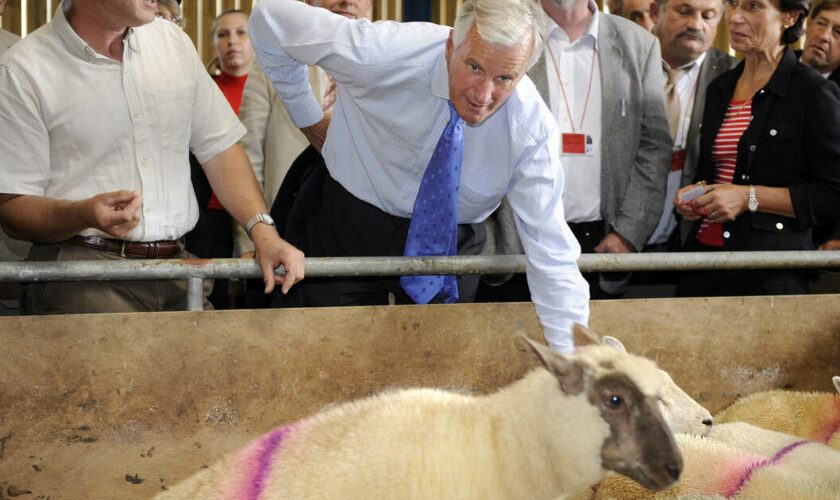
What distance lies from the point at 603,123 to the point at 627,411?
197 cm

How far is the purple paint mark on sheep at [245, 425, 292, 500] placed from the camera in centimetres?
148

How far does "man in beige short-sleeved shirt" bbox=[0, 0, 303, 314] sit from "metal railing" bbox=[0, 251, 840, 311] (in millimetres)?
94

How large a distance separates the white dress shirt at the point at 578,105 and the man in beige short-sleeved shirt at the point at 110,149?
1.25 metres

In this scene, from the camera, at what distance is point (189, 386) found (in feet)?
7.97

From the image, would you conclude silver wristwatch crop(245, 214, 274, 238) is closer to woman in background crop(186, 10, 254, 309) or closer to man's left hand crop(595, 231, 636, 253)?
woman in background crop(186, 10, 254, 309)

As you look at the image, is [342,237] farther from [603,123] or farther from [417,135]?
[603,123]

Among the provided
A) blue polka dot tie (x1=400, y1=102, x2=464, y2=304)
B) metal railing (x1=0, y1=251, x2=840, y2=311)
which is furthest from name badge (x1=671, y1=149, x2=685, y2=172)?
blue polka dot tie (x1=400, y1=102, x2=464, y2=304)

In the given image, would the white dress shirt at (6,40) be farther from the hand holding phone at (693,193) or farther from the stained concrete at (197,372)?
the hand holding phone at (693,193)

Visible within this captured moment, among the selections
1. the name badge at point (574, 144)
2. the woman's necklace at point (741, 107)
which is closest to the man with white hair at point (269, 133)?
the name badge at point (574, 144)

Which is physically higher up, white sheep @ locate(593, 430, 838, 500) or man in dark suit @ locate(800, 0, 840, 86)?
man in dark suit @ locate(800, 0, 840, 86)

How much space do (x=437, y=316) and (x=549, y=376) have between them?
0.93 m

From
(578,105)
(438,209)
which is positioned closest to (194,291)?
(438,209)

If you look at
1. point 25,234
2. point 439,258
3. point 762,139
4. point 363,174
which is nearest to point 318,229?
point 363,174

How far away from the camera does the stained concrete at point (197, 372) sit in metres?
2.34
